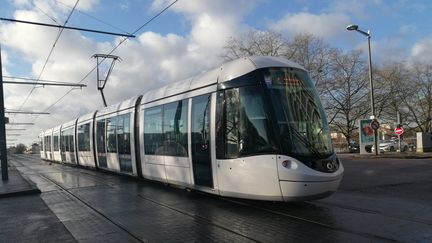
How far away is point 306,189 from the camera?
8.71m

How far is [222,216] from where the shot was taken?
924cm

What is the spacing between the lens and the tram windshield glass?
352 inches

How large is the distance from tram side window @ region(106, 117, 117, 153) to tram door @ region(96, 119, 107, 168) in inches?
32.9

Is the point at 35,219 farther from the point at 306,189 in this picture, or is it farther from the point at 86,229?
the point at 306,189

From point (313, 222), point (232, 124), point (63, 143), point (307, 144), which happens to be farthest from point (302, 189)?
point (63, 143)

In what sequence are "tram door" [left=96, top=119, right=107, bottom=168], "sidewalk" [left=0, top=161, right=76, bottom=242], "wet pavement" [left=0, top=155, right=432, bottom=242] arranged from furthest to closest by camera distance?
1. "tram door" [left=96, top=119, right=107, bottom=168]
2. "sidewalk" [left=0, top=161, right=76, bottom=242]
3. "wet pavement" [left=0, top=155, right=432, bottom=242]

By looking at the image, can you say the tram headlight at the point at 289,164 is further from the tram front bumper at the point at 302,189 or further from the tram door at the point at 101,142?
the tram door at the point at 101,142

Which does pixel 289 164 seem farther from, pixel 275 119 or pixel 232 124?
pixel 232 124

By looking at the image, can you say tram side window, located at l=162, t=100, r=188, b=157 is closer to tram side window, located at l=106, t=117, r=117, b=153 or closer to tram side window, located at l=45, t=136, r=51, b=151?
tram side window, located at l=106, t=117, r=117, b=153

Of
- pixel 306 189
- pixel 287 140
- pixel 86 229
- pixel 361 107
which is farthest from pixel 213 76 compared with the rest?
pixel 361 107

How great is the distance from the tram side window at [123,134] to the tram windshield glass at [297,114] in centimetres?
851

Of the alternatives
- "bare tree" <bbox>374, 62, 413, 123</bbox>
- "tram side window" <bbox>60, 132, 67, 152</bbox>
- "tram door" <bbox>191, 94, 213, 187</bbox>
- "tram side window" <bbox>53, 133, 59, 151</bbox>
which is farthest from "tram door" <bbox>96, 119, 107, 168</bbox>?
"bare tree" <bbox>374, 62, 413, 123</bbox>

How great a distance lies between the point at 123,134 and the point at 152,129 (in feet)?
10.9

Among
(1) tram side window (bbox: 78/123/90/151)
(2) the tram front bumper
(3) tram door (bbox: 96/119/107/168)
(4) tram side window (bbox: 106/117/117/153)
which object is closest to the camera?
(2) the tram front bumper
